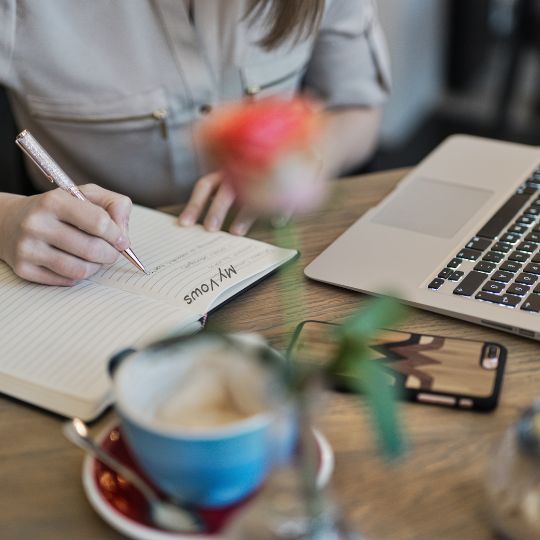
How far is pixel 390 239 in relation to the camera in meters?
0.77

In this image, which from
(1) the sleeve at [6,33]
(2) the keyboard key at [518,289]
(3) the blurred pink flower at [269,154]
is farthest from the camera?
(1) the sleeve at [6,33]

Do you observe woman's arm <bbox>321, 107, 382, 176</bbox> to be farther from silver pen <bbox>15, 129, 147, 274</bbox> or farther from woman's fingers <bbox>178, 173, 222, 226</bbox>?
silver pen <bbox>15, 129, 147, 274</bbox>

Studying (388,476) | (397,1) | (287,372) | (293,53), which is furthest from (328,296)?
(397,1)

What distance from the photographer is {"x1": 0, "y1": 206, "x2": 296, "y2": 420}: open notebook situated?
59cm

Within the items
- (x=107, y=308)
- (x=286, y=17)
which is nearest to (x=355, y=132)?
(x=286, y=17)

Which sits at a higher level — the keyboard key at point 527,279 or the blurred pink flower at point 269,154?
the blurred pink flower at point 269,154

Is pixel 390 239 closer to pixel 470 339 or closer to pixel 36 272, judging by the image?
pixel 470 339

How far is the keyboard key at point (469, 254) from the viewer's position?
2.37 feet

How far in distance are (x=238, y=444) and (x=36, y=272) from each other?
35cm

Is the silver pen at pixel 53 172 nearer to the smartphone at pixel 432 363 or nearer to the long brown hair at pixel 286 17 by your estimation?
the smartphone at pixel 432 363

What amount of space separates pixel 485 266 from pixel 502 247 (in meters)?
0.04

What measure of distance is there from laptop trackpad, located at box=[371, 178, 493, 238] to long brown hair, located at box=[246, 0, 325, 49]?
0.75ft

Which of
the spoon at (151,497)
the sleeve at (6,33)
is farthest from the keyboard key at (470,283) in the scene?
the sleeve at (6,33)

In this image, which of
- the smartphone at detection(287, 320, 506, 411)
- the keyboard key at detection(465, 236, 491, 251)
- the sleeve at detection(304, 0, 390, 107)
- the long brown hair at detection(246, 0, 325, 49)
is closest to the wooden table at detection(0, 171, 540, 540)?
the smartphone at detection(287, 320, 506, 411)
